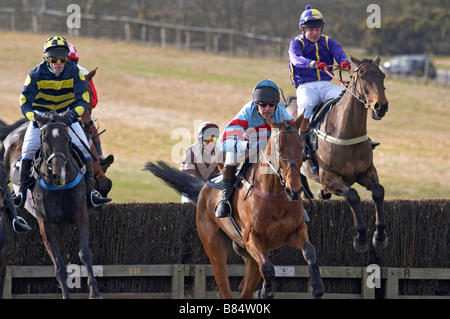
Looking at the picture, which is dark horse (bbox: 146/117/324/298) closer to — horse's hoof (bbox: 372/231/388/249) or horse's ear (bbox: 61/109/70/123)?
horse's ear (bbox: 61/109/70/123)

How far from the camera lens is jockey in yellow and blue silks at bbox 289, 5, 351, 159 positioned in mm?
9930

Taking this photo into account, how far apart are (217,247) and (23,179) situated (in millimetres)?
2274

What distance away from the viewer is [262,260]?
23.3 feet

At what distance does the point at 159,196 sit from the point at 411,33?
86.1 ft

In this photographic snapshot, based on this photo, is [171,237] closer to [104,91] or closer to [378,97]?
[378,97]

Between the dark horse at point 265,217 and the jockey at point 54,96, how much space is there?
151 cm

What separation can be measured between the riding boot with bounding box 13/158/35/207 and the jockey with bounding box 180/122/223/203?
221 cm

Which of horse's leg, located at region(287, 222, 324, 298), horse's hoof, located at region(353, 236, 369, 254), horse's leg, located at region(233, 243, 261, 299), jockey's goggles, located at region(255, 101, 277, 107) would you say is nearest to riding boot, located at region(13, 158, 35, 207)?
horse's leg, located at region(233, 243, 261, 299)

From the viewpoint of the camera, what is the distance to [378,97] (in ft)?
28.2

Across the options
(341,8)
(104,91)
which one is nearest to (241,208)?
(104,91)

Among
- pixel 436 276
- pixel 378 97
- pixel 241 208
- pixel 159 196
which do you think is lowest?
pixel 159 196

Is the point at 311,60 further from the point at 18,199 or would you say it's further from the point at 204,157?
the point at 18,199

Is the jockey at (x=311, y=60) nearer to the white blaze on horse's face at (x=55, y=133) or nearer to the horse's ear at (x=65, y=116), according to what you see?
the horse's ear at (x=65, y=116)
